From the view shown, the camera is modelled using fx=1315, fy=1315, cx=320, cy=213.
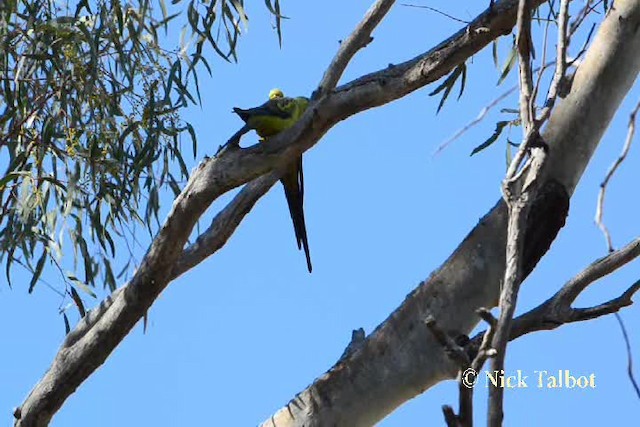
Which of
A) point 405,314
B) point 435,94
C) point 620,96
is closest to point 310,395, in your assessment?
point 405,314

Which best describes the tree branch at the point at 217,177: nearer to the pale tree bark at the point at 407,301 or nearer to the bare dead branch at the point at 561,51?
the pale tree bark at the point at 407,301

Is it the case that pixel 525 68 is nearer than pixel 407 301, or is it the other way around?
pixel 525 68

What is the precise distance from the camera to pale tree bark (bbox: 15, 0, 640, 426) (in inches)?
83.4

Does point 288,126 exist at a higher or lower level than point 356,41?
higher

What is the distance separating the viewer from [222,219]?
2424mm

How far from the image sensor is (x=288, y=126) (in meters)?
2.82

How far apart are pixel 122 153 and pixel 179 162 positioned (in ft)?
0.60

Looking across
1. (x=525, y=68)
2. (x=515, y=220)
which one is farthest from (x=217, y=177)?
(x=515, y=220)

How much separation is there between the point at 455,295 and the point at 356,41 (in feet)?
1.83

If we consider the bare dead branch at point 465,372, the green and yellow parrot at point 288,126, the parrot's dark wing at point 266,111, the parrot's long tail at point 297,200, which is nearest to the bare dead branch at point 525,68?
the bare dead branch at point 465,372

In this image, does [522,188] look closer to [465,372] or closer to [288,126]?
[465,372]

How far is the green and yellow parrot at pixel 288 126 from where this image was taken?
2.80 m

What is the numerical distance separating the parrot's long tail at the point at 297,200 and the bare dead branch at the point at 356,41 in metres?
0.54

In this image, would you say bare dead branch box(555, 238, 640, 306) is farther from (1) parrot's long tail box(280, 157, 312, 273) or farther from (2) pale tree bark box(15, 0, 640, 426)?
(1) parrot's long tail box(280, 157, 312, 273)
